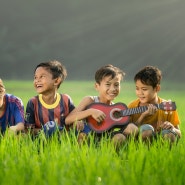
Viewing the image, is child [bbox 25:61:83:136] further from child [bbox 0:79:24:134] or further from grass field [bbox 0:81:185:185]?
grass field [bbox 0:81:185:185]

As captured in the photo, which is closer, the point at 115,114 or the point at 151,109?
the point at 151,109

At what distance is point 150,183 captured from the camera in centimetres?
197

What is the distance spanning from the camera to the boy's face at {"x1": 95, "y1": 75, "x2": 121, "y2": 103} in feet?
12.2

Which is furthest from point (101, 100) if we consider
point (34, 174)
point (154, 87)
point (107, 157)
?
point (34, 174)

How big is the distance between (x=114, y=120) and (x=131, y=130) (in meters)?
0.28

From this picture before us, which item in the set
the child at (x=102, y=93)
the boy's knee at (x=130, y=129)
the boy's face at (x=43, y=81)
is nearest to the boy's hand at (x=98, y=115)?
the child at (x=102, y=93)

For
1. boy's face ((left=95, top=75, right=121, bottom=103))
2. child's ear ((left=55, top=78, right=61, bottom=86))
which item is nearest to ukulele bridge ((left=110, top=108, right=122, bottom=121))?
boy's face ((left=95, top=75, right=121, bottom=103))

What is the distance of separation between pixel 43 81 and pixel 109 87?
605mm

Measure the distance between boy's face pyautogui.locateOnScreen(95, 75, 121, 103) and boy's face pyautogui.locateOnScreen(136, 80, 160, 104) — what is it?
189 mm

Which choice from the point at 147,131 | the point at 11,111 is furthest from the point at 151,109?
the point at 11,111

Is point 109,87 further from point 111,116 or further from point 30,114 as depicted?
point 30,114

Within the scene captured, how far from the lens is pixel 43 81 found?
3.80 m

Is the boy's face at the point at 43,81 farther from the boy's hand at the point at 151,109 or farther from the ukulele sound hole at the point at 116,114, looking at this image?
the boy's hand at the point at 151,109

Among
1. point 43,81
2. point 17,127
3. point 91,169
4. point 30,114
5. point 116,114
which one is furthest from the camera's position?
point 30,114
